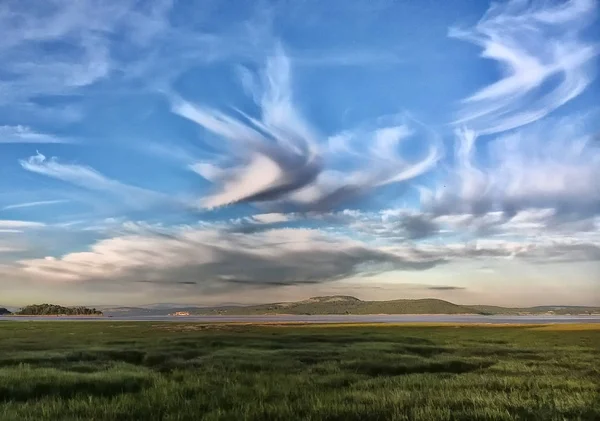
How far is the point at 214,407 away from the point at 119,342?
106 ft

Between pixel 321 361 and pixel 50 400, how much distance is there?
1592cm

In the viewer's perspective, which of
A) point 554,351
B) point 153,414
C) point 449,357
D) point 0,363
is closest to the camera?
point 153,414

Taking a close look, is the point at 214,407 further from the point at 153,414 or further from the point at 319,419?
the point at 319,419

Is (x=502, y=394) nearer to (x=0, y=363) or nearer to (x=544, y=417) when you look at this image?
(x=544, y=417)

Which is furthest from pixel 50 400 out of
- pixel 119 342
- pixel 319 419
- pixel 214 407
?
pixel 119 342

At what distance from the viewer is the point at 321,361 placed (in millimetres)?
30438

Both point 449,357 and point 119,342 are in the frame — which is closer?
point 449,357

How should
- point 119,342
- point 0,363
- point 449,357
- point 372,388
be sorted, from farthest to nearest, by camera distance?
point 119,342 → point 449,357 → point 0,363 → point 372,388

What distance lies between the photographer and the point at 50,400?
18.2 m

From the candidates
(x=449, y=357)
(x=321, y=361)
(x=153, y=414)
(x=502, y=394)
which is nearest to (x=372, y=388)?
(x=502, y=394)

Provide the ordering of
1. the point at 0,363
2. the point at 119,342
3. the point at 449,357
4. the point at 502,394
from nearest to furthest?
1. the point at 502,394
2. the point at 0,363
3. the point at 449,357
4. the point at 119,342

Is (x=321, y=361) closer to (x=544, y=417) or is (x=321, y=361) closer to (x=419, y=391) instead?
(x=419, y=391)

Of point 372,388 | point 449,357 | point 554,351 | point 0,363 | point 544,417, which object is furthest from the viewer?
point 554,351

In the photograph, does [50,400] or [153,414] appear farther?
[50,400]
